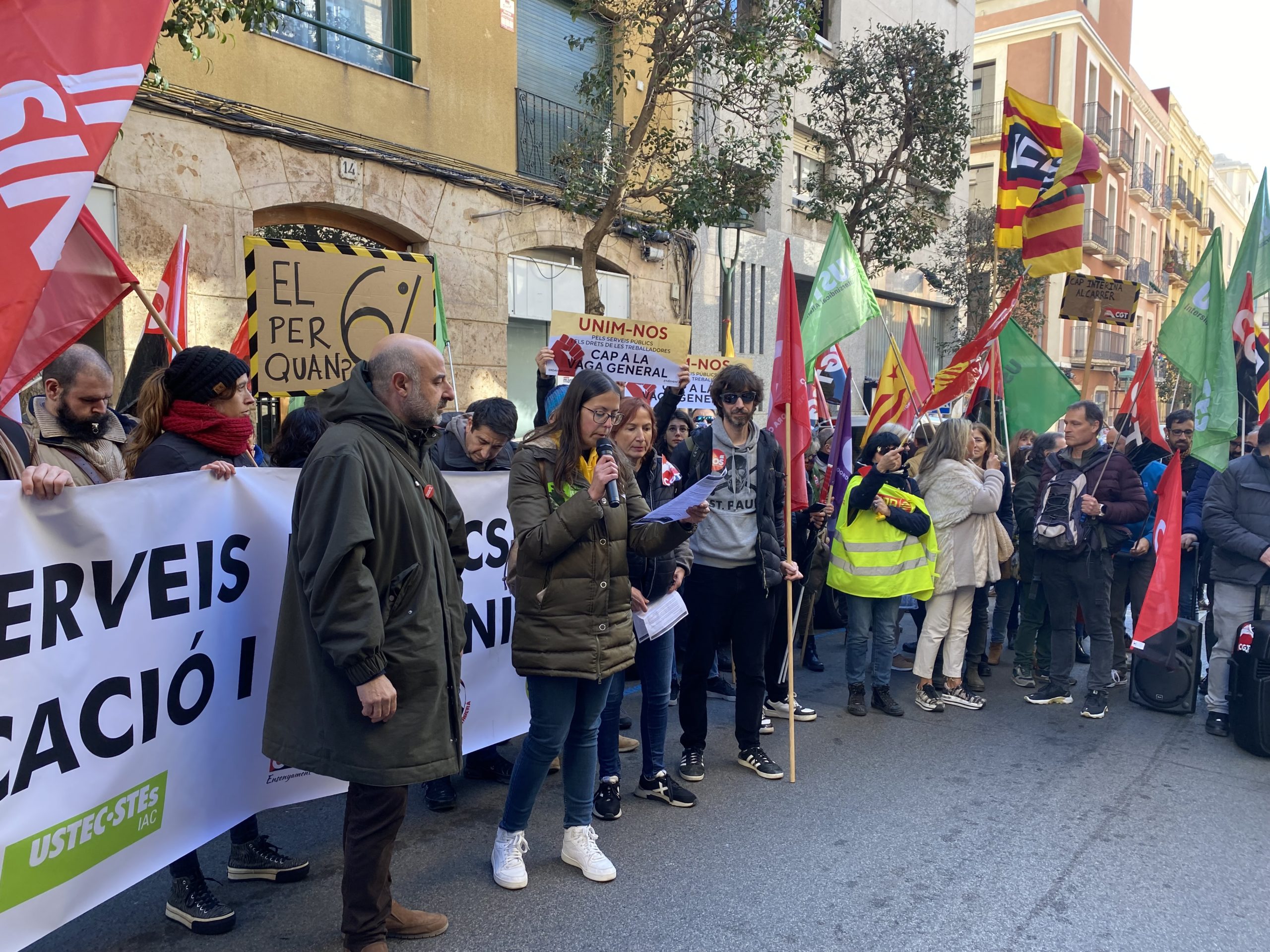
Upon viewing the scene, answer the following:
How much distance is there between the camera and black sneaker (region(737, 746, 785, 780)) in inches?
189

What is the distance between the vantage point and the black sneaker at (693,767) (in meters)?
4.73

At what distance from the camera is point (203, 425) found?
3.42 m

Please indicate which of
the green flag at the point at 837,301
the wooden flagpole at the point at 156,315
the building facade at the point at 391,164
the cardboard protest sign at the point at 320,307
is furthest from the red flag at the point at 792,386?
the building facade at the point at 391,164

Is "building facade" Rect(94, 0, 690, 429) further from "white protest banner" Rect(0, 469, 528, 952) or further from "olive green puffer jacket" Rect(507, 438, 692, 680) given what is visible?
"olive green puffer jacket" Rect(507, 438, 692, 680)

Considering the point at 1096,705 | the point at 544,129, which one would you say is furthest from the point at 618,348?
the point at 544,129

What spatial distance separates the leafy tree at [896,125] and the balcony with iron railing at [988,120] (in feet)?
60.5

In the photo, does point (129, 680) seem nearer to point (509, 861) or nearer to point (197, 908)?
point (197, 908)

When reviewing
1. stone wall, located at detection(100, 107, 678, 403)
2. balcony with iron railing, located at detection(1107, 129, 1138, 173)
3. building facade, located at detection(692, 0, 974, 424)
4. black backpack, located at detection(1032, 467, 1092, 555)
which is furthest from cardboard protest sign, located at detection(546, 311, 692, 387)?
balcony with iron railing, located at detection(1107, 129, 1138, 173)

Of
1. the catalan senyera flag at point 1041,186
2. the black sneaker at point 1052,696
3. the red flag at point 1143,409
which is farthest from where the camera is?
the catalan senyera flag at point 1041,186

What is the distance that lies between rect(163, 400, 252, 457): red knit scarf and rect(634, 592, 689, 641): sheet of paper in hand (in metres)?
1.74

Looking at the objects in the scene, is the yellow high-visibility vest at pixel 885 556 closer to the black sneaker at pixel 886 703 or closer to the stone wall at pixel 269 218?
the black sneaker at pixel 886 703

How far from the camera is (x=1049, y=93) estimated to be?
31312mm

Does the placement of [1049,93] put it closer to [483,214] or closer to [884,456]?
[483,214]

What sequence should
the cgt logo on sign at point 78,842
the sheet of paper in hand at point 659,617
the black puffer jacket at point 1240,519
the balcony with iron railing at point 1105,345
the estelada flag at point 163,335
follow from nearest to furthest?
the cgt logo on sign at point 78,842, the sheet of paper in hand at point 659,617, the estelada flag at point 163,335, the black puffer jacket at point 1240,519, the balcony with iron railing at point 1105,345
